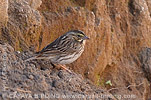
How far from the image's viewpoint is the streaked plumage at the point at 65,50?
7363 mm

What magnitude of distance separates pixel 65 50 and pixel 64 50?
0.02 metres

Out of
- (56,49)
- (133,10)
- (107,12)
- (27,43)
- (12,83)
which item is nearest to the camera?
(12,83)

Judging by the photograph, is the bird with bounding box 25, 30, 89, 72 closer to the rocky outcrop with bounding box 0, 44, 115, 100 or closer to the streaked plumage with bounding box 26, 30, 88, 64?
the streaked plumage with bounding box 26, 30, 88, 64

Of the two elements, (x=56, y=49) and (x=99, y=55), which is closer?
(x=56, y=49)

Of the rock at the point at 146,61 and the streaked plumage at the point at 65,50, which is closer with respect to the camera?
the streaked plumage at the point at 65,50

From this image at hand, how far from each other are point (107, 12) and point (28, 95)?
23.5ft

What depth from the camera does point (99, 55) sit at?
10930 mm

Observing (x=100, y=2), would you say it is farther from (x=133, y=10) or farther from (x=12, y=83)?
(x=12, y=83)

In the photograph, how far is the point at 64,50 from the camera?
7.49 m

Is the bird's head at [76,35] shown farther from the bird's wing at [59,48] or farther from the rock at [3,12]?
the rock at [3,12]

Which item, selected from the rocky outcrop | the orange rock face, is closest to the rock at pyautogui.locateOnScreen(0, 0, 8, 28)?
the orange rock face

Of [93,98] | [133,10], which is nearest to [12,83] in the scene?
[93,98]

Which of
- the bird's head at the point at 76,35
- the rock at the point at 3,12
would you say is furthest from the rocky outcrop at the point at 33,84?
the bird's head at the point at 76,35

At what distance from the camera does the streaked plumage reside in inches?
290
